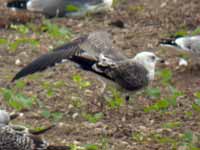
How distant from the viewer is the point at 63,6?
11750 millimetres

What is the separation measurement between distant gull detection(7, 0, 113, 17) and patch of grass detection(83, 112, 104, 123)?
13.4 feet

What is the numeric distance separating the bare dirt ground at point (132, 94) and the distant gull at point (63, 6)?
13 centimetres

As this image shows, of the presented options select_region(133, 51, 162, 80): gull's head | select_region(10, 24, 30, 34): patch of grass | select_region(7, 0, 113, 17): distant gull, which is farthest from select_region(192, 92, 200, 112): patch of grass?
select_region(7, 0, 113, 17): distant gull

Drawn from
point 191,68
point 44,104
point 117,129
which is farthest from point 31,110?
point 191,68

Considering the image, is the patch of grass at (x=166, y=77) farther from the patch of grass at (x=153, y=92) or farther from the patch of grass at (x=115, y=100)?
the patch of grass at (x=115, y=100)

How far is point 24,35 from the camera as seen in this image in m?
10.5

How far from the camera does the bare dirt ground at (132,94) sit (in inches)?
271

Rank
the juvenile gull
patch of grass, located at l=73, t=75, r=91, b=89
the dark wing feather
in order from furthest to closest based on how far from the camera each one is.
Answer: patch of grass, located at l=73, t=75, r=91, b=89
the dark wing feather
the juvenile gull

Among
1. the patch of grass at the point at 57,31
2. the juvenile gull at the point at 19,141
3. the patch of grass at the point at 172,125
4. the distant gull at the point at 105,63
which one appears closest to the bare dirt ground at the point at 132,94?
the patch of grass at the point at 172,125

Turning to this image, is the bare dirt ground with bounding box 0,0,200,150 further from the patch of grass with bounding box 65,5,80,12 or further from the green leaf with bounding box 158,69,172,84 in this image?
the patch of grass with bounding box 65,5,80,12

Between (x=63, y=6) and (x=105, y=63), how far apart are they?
4.32 m

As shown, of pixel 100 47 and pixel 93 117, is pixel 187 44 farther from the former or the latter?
pixel 93 117

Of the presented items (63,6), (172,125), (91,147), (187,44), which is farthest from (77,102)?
(63,6)

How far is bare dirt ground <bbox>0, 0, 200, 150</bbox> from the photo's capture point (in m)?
6.88
